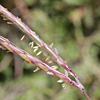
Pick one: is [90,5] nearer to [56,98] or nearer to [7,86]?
[56,98]

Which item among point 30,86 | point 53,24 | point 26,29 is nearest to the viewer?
point 26,29

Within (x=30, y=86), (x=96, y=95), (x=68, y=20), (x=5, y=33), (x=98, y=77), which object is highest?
(x=5, y=33)

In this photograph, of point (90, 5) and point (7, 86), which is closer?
point (7, 86)

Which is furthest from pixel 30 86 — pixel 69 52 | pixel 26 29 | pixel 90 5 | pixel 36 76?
pixel 26 29

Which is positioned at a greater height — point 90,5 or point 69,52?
point 90,5

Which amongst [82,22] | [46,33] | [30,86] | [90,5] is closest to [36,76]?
[30,86]

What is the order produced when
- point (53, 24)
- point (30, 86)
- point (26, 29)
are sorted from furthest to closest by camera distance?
point (53, 24), point (30, 86), point (26, 29)
